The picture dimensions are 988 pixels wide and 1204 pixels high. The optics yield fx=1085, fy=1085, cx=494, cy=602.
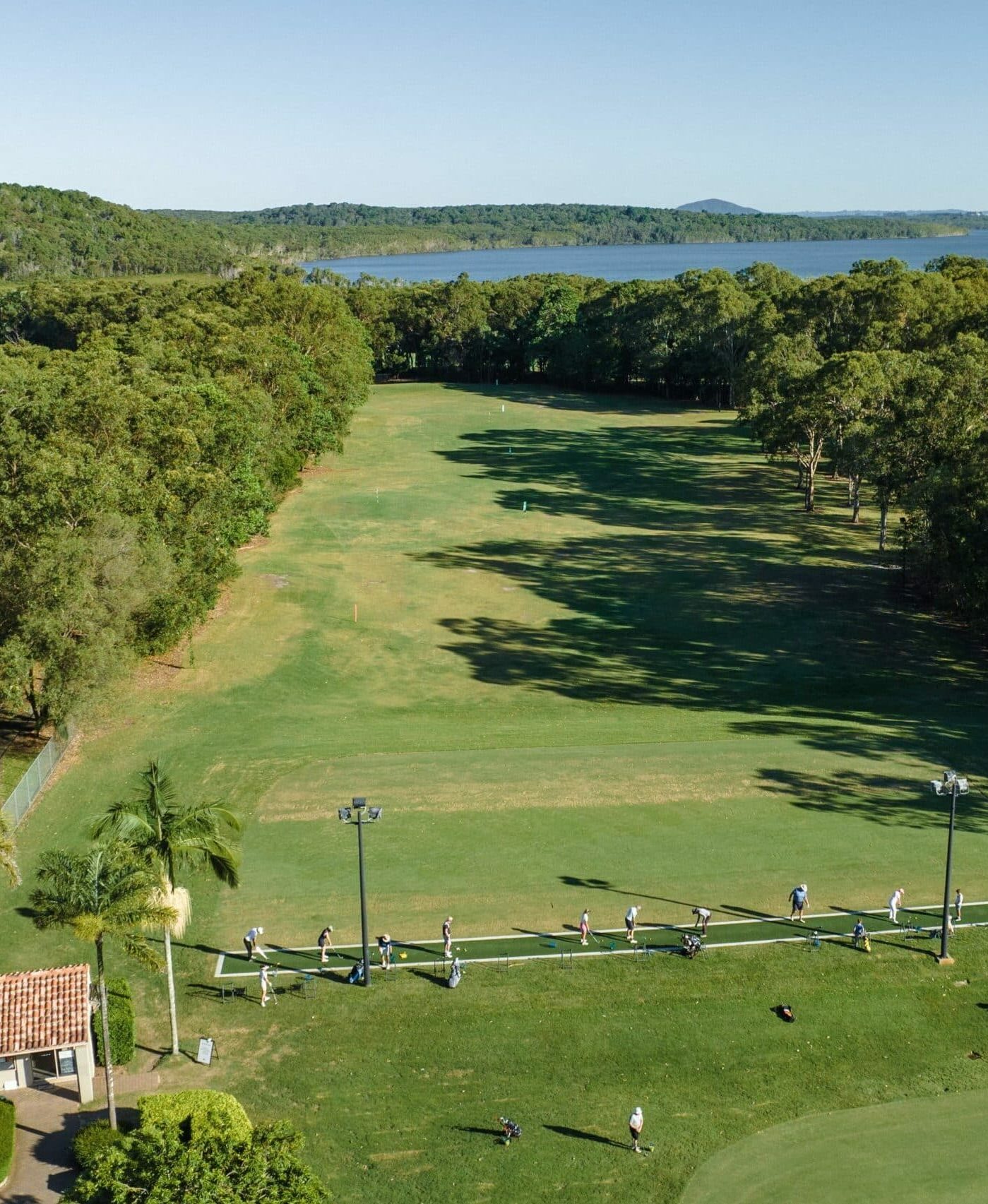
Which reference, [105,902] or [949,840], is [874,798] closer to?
[949,840]

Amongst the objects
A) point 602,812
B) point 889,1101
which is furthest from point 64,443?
point 889,1101

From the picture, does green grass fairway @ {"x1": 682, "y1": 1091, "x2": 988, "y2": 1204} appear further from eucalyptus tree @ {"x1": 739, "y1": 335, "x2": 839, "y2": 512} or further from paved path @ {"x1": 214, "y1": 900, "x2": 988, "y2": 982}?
eucalyptus tree @ {"x1": 739, "y1": 335, "x2": 839, "y2": 512}

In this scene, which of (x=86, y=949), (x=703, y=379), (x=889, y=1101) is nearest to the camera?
(x=889, y=1101)

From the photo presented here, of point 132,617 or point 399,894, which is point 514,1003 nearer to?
point 399,894

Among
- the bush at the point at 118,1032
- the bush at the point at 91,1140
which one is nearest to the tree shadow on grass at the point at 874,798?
the bush at the point at 118,1032

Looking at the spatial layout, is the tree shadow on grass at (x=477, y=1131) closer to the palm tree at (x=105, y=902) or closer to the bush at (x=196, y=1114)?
the bush at (x=196, y=1114)

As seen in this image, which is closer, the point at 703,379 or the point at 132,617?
the point at 132,617

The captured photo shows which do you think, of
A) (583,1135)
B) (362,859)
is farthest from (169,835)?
(583,1135)
